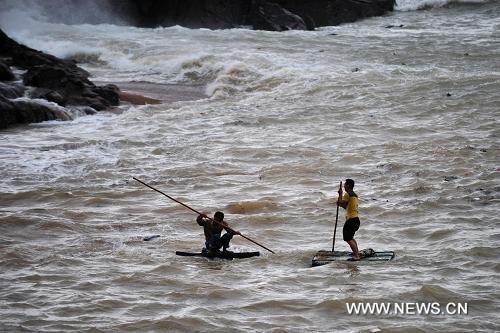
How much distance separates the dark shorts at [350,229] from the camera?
28.3ft

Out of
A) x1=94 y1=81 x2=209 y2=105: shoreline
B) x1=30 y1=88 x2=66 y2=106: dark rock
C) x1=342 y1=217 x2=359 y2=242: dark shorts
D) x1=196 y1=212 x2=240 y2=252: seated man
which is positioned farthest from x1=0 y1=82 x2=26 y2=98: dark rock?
x1=342 y1=217 x2=359 y2=242: dark shorts

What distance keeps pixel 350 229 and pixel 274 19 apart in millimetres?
24511

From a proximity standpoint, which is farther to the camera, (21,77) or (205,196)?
(21,77)

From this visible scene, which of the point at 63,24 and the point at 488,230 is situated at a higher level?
the point at 63,24

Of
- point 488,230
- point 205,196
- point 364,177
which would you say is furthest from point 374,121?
point 488,230

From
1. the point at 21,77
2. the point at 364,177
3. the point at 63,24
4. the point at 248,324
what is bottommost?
the point at 248,324

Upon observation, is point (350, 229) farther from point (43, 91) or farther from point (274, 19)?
point (274, 19)

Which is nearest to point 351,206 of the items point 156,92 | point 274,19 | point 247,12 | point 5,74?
point 156,92

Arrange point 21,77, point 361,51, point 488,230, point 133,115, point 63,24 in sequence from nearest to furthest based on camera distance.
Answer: point 488,230, point 133,115, point 21,77, point 361,51, point 63,24

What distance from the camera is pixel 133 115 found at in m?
17.5

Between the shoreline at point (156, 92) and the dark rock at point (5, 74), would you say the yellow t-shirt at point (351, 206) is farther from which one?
the dark rock at point (5, 74)

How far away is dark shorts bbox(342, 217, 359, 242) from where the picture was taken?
8.64 metres

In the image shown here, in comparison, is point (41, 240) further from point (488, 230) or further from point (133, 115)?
point (133, 115)

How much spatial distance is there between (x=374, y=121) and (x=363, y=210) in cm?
558
